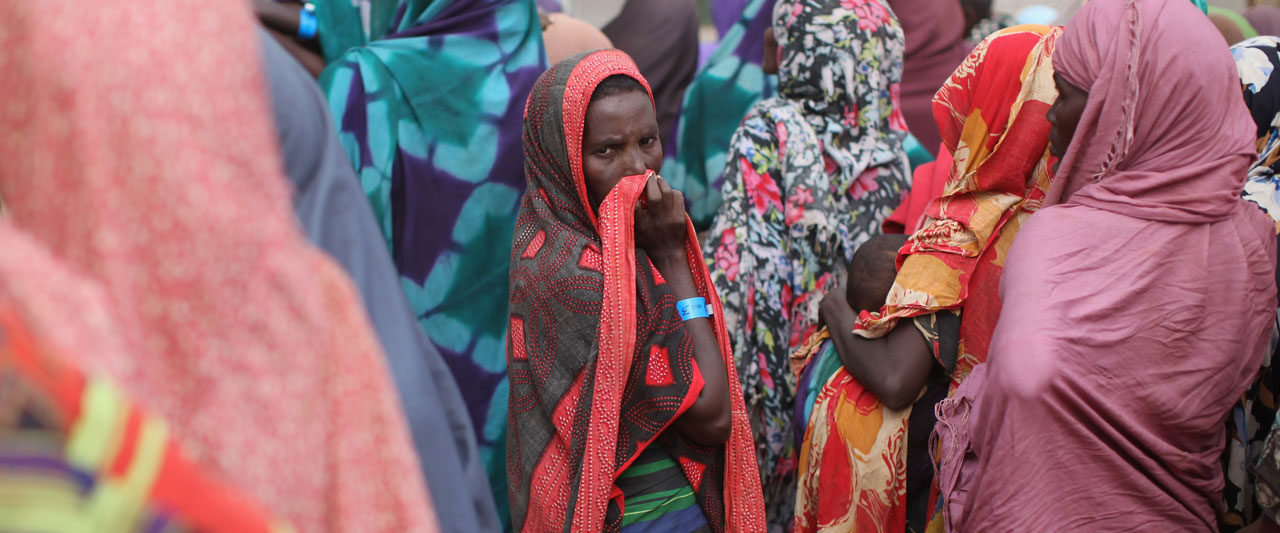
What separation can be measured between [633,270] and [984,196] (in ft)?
3.13

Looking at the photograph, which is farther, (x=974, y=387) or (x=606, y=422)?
(x=974, y=387)

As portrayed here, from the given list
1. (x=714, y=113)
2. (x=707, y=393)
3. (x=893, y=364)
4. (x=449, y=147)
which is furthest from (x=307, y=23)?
(x=893, y=364)

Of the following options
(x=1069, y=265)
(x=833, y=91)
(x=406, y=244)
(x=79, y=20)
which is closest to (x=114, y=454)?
(x=79, y=20)

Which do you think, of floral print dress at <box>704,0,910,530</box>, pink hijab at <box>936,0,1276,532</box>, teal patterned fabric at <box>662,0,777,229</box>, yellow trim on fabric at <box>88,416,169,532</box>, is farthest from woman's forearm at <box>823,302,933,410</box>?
yellow trim on fabric at <box>88,416,169,532</box>

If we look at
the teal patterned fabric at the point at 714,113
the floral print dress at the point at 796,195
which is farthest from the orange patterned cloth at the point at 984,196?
the teal patterned fabric at the point at 714,113

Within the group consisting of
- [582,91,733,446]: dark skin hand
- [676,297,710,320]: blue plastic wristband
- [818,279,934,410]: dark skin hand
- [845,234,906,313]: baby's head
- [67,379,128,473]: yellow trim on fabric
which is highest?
[67,379,128,473]: yellow trim on fabric

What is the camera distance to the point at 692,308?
1.96 metres

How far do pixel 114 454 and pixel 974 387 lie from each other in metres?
1.72

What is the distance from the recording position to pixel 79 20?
0.85 m

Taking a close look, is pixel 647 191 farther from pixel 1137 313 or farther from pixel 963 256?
pixel 1137 313

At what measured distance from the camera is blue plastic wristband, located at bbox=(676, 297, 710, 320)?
6.43ft

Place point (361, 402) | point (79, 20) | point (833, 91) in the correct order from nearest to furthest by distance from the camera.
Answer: point (79, 20)
point (361, 402)
point (833, 91)

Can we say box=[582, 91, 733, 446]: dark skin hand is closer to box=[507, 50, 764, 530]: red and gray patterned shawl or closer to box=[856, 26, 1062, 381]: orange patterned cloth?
box=[507, 50, 764, 530]: red and gray patterned shawl

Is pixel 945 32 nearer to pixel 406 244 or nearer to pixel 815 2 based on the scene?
pixel 815 2
